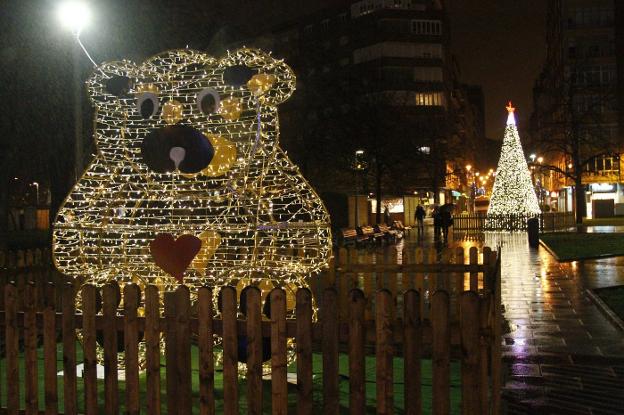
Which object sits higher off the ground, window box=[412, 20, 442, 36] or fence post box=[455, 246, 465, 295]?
window box=[412, 20, 442, 36]

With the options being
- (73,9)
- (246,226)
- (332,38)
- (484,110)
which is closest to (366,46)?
(332,38)

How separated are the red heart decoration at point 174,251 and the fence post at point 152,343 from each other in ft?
4.60

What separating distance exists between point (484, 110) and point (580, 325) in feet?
641

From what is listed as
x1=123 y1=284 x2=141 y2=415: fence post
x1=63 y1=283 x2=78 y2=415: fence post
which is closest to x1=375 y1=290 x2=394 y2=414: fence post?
x1=123 y1=284 x2=141 y2=415: fence post

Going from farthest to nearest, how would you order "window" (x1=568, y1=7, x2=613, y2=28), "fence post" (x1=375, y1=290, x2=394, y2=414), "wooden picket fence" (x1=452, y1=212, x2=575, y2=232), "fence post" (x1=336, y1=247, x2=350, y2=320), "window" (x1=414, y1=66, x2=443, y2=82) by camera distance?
1. "window" (x1=414, y1=66, x2=443, y2=82)
2. "window" (x1=568, y1=7, x2=613, y2=28)
3. "wooden picket fence" (x1=452, y1=212, x2=575, y2=232)
4. "fence post" (x1=336, y1=247, x2=350, y2=320)
5. "fence post" (x1=375, y1=290, x2=394, y2=414)

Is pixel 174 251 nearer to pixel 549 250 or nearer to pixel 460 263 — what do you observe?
pixel 460 263

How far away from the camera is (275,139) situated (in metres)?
6.72

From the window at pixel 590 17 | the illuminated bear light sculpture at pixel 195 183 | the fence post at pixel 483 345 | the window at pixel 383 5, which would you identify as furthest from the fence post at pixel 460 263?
the window at pixel 383 5

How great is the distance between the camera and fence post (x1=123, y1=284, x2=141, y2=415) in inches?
181

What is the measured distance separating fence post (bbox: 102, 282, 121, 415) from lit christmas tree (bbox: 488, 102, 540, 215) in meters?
37.7

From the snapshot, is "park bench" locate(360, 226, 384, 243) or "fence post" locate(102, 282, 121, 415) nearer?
"fence post" locate(102, 282, 121, 415)

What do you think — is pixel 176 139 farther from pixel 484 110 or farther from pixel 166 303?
pixel 484 110

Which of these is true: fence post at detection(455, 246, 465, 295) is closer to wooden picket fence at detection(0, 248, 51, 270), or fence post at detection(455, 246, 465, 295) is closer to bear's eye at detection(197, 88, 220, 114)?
bear's eye at detection(197, 88, 220, 114)

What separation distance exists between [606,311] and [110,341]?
8.33m
